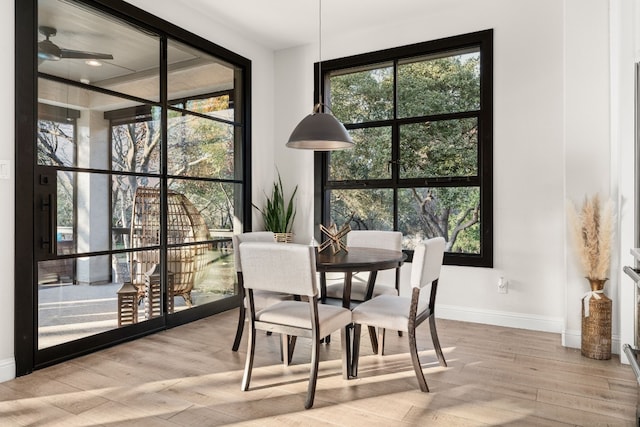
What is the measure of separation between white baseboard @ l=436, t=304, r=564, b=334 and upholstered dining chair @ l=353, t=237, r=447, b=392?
1.25 metres

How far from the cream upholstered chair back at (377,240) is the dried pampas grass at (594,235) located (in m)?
1.29

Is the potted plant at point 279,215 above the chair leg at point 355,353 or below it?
above

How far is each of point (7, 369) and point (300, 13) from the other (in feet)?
12.2

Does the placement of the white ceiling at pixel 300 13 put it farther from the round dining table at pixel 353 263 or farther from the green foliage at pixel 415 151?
the round dining table at pixel 353 263

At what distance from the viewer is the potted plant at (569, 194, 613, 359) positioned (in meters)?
2.93

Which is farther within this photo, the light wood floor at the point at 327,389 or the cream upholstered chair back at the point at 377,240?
the cream upholstered chair back at the point at 377,240

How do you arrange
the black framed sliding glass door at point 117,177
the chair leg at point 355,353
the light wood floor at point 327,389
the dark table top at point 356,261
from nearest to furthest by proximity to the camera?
1. the light wood floor at point 327,389
2. the dark table top at point 356,261
3. the chair leg at point 355,353
4. the black framed sliding glass door at point 117,177

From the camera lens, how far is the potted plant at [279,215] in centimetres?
476

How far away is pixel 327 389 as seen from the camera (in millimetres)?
2490

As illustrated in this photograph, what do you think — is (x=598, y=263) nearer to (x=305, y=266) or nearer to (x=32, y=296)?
(x=305, y=266)

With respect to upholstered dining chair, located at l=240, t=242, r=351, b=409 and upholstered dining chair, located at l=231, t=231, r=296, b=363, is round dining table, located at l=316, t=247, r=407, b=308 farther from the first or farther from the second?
upholstered dining chair, located at l=231, t=231, r=296, b=363

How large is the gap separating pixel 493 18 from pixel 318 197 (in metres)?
2.47

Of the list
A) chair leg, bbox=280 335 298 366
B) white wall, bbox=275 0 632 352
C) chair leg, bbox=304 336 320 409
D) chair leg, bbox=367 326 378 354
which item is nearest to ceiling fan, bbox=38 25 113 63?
chair leg, bbox=280 335 298 366

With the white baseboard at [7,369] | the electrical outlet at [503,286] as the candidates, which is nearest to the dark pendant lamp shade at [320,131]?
the electrical outlet at [503,286]
